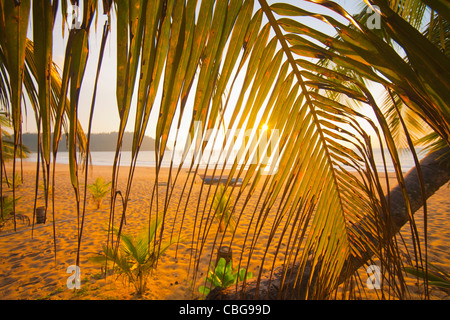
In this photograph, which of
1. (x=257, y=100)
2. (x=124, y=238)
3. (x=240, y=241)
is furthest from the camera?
(x=240, y=241)

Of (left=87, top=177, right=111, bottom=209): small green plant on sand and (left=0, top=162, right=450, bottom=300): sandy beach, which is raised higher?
(left=87, top=177, right=111, bottom=209): small green plant on sand

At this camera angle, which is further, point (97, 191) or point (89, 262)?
point (97, 191)

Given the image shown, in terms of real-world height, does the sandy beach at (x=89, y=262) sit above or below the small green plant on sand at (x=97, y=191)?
below

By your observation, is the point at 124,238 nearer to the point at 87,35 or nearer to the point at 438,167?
the point at 87,35

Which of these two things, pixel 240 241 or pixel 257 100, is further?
pixel 240 241

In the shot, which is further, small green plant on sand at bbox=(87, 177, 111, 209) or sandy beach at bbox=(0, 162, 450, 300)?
small green plant on sand at bbox=(87, 177, 111, 209)

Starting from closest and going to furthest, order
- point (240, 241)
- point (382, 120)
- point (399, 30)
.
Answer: point (399, 30)
point (382, 120)
point (240, 241)

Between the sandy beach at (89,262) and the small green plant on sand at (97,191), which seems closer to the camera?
the sandy beach at (89,262)

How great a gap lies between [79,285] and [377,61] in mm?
3651

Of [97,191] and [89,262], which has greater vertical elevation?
[97,191]

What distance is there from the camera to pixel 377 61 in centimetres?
45
